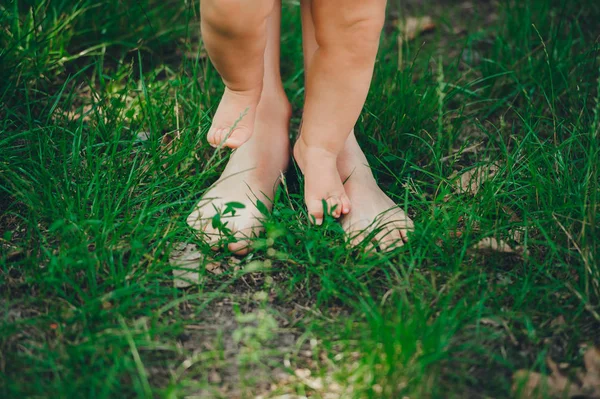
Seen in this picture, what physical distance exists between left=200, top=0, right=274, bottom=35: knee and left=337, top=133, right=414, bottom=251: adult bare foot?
523 millimetres

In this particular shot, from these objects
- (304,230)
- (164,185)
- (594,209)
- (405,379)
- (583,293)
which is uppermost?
(164,185)

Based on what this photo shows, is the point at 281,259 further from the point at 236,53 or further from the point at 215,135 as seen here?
the point at 236,53

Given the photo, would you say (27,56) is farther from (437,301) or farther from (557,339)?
(557,339)

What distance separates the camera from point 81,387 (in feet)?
3.78

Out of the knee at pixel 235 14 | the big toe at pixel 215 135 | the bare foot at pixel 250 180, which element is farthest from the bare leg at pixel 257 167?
the knee at pixel 235 14

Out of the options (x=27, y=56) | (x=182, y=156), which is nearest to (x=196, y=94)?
(x=182, y=156)

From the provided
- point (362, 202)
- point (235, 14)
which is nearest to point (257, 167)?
point (362, 202)

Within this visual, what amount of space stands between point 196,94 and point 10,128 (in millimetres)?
570

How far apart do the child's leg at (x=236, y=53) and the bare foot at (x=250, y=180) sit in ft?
0.48

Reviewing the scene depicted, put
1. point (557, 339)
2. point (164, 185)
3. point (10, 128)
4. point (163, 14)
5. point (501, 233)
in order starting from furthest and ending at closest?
1. point (163, 14)
2. point (10, 128)
3. point (164, 185)
4. point (501, 233)
5. point (557, 339)

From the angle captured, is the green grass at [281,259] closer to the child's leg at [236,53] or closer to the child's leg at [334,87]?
the child's leg at [334,87]

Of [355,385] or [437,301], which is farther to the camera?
[437,301]

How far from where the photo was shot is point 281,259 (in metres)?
1.46

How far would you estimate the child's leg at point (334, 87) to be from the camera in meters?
1.39
